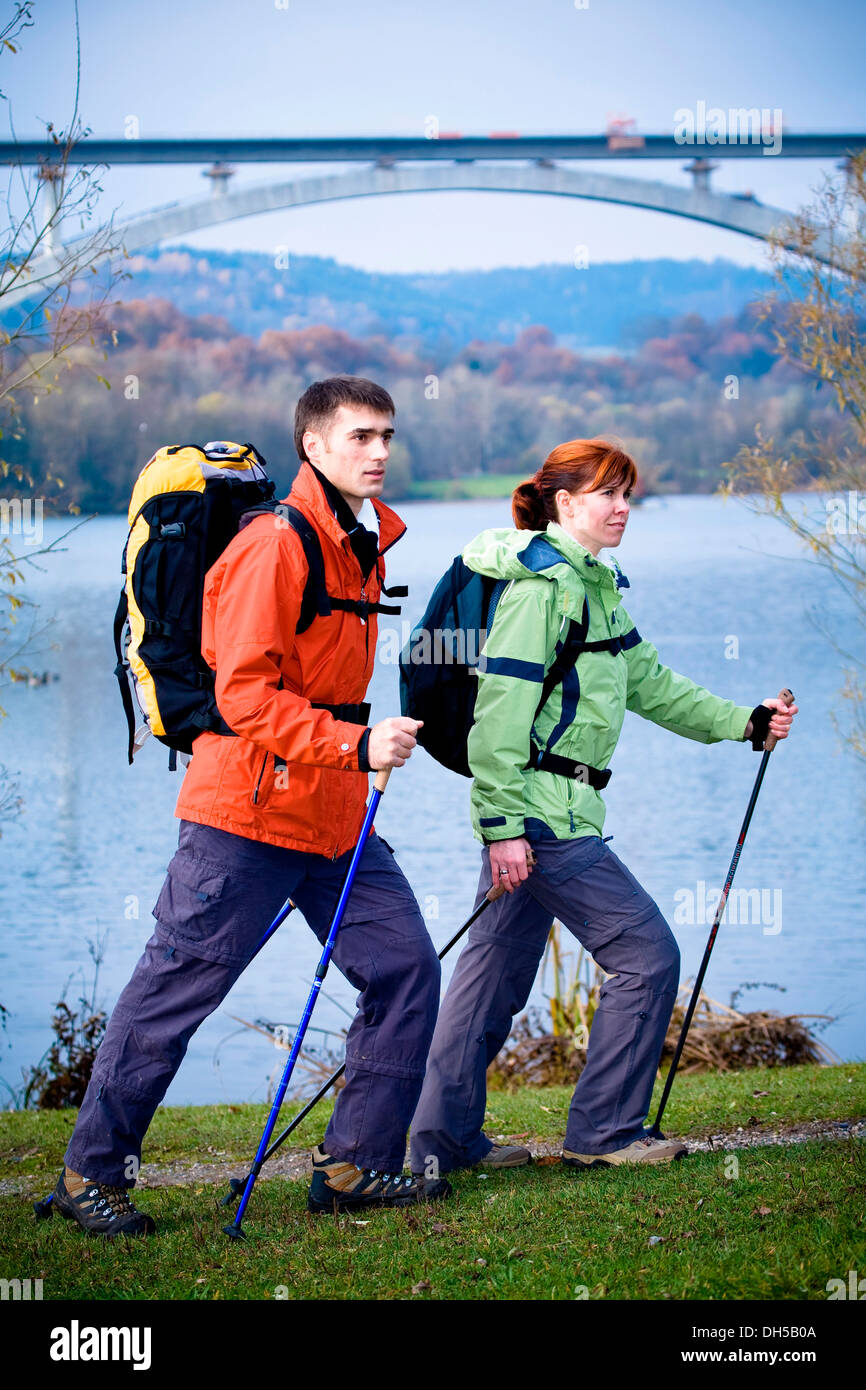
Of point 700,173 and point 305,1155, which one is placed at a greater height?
point 700,173

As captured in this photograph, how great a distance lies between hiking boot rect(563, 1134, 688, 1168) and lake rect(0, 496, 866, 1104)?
2.76 m

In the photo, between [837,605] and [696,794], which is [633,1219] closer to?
[696,794]

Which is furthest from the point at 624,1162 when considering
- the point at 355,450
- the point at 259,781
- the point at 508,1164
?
the point at 355,450

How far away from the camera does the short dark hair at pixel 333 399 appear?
333 centimetres

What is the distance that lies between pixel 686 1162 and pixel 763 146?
2060 centimetres

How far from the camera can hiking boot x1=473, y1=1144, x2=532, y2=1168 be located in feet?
12.6

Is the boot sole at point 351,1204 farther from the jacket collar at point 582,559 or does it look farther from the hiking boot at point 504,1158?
the jacket collar at point 582,559

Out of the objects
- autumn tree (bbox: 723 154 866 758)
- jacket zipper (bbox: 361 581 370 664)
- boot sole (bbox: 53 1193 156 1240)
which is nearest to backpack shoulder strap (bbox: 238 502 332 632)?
jacket zipper (bbox: 361 581 370 664)

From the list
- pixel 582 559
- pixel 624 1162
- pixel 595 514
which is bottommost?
pixel 624 1162

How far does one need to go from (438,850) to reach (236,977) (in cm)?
808

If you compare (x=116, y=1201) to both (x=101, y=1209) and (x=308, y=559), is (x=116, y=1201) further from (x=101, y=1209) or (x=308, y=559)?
(x=308, y=559)

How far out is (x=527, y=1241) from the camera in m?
3.07

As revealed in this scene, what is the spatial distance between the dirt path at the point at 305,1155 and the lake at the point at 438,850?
2361 millimetres

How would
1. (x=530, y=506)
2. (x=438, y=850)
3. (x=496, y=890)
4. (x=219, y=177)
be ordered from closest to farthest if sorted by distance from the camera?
1. (x=496, y=890)
2. (x=530, y=506)
3. (x=438, y=850)
4. (x=219, y=177)
